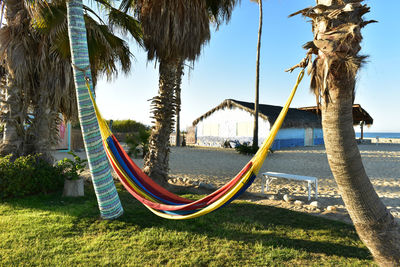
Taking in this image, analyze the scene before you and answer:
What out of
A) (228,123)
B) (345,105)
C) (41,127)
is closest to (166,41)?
(41,127)

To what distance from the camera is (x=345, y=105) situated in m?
1.75

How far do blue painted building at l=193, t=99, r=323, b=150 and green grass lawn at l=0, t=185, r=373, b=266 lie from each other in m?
13.7

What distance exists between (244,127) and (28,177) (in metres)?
15.0

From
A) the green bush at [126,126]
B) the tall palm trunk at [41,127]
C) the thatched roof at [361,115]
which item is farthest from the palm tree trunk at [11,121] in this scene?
the thatched roof at [361,115]

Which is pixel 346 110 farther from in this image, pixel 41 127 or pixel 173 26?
pixel 41 127

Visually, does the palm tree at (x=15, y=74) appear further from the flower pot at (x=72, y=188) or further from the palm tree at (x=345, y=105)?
the palm tree at (x=345, y=105)

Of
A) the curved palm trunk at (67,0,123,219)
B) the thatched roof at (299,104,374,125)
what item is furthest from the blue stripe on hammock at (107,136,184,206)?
the thatched roof at (299,104,374,125)

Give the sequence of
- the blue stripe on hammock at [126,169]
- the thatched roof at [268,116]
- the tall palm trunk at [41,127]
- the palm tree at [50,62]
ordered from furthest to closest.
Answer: the thatched roof at [268,116] < the tall palm trunk at [41,127] < the palm tree at [50,62] < the blue stripe on hammock at [126,169]

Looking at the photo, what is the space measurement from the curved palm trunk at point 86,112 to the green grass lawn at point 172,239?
1.98 ft

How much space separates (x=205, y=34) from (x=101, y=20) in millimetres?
2200

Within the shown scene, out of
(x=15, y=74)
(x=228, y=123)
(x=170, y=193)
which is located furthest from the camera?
(x=228, y=123)

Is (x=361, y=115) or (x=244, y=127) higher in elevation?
(x=361, y=115)

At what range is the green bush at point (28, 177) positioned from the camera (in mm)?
4364

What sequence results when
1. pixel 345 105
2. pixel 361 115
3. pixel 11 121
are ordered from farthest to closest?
pixel 361 115 → pixel 11 121 → pixel 345 105
